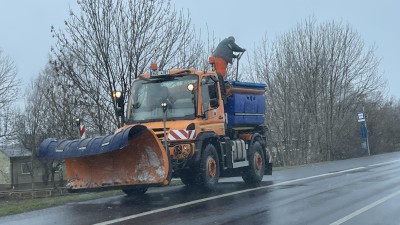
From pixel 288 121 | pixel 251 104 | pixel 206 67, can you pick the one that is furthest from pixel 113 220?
pixel 288 121

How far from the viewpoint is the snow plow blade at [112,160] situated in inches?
435

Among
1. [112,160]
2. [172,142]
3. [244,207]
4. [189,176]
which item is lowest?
[244,207]

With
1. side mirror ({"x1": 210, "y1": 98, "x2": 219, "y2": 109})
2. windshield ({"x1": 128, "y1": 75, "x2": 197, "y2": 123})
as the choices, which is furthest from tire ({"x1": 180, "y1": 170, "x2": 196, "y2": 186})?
side mirror ({"x1": 210, "y1": 98, "x2": 219, "y2": 109})

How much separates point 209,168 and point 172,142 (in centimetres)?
117

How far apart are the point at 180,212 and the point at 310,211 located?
233 cm

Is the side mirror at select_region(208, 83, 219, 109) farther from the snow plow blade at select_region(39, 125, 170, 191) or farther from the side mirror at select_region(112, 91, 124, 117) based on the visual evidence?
the snow plow blade at select_region(39, 125, 170, 191)

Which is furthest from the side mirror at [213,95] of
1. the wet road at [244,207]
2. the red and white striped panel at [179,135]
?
the wet road at [244,207]

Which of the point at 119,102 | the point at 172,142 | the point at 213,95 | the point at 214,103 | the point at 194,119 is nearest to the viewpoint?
the point at 172,142

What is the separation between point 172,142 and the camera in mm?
12133

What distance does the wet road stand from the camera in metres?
8.88

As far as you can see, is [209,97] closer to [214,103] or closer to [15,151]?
[214,103]

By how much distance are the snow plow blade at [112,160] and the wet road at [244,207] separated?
461mm

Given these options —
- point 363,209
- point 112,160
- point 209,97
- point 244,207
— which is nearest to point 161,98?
point 209,97

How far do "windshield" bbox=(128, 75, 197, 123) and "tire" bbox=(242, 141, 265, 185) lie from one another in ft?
10.4
